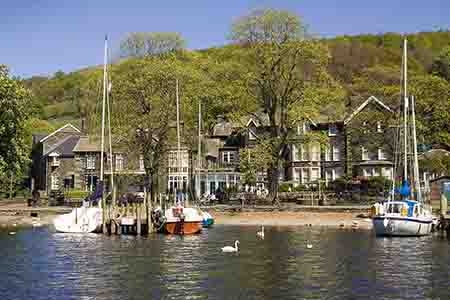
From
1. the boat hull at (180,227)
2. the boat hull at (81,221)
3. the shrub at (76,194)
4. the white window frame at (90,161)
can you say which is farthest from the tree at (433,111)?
the white window frame at (90,161)

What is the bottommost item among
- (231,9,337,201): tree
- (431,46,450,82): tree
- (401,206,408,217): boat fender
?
(401,206,408,217): boat fender

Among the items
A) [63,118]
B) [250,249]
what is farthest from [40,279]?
[63,118]

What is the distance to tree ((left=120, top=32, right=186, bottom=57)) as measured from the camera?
286 ft

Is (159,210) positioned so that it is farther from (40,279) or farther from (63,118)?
(63,118)

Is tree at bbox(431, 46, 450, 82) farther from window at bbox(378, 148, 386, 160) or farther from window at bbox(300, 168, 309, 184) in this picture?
window at bbox(300, 168, 309, 184)

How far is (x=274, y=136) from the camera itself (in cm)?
7844

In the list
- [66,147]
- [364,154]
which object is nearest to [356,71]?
[364,154]

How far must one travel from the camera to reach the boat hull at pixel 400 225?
53375mm

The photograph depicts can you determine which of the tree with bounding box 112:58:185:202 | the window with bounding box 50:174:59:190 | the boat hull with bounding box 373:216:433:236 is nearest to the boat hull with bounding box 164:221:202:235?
the boat hull with bounding box 373:216:433:236

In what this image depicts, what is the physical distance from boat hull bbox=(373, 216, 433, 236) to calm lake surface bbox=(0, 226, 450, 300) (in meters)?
1.51

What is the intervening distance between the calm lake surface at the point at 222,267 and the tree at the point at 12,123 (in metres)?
19.1

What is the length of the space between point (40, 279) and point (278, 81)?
1847 inches

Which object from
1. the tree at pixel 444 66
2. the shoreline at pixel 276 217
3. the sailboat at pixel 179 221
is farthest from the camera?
the tree at pixel 444 66

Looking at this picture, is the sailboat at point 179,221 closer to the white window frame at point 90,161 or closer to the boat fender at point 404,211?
the boat fender at point 404,211
